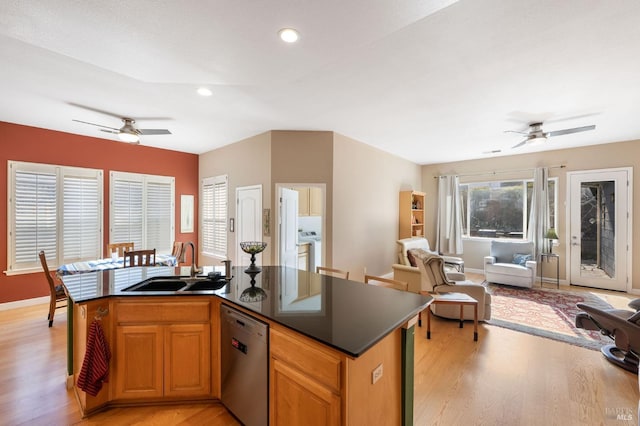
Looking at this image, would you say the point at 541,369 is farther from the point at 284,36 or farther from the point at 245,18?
the point at 245,18

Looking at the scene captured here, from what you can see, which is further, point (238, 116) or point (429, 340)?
point (238, 116)

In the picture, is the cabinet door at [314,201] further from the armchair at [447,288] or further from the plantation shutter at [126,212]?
the plantation shutter at [126,212]

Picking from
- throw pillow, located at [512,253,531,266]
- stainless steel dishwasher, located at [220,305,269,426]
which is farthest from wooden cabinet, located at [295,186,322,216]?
throw pillow, located at [512,253,531,266]

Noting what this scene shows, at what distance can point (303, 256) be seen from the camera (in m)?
5.24

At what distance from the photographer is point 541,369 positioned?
2549 mm

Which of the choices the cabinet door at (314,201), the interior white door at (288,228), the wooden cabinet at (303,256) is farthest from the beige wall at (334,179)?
the cabinet door at (314,201)

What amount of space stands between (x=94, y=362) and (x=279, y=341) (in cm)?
143

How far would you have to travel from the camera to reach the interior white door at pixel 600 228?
501 cm

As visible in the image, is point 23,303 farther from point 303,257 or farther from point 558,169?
point 558,169

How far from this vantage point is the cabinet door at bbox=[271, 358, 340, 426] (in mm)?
1262

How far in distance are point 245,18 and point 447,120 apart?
10.5 ft

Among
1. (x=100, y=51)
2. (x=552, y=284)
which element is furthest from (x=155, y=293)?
(x=552, y=284)

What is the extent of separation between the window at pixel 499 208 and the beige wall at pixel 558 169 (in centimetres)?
17

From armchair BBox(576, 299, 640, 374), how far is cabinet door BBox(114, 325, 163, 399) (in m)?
3.85
